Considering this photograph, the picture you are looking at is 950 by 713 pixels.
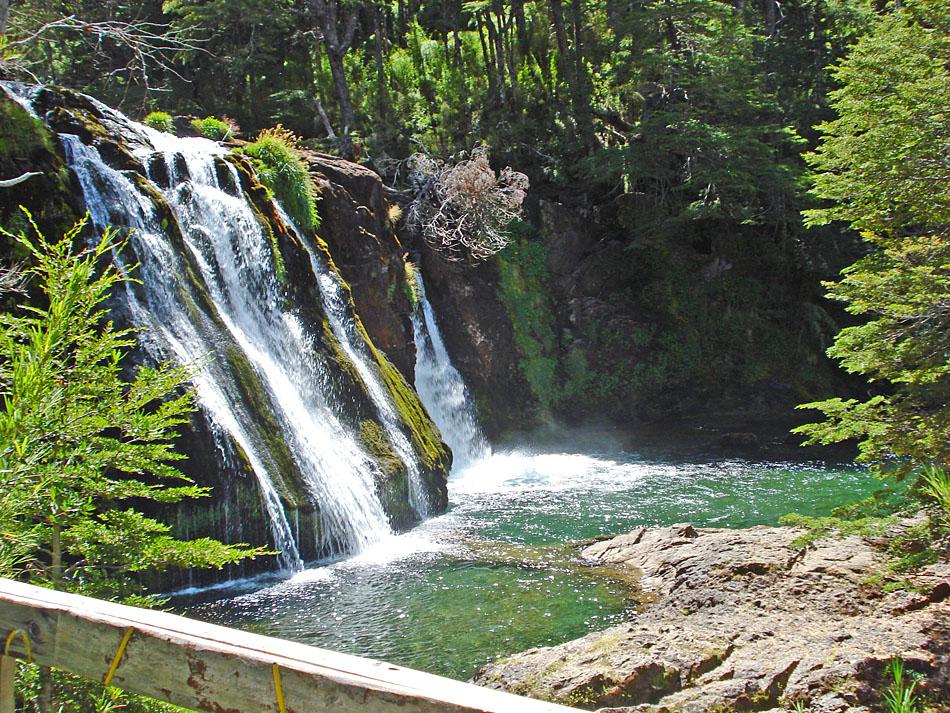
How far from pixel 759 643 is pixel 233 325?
765 centimetres

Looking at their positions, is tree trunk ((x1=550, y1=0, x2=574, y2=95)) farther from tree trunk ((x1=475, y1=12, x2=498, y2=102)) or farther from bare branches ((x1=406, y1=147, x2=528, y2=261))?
bare branches ((x1=406, y1=147, x2=528, y2=261))

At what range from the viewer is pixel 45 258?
3.46 meters

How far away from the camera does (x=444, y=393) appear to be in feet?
54.7

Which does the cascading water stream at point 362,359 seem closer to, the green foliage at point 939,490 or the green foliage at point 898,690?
the green foliage at point 939,490

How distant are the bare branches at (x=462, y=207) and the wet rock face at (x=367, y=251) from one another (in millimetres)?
1952

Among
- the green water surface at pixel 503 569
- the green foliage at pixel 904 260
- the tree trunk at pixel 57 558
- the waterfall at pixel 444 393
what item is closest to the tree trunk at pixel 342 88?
the waterfall at pixel 444 393

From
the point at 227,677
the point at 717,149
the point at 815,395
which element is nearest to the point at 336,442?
the point at 227,677

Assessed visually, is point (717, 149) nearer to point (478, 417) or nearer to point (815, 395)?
point (815, 395)

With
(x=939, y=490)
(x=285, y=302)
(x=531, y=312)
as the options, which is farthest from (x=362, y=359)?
(x=939, y=490)

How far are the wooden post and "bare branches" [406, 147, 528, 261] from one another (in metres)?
15.2

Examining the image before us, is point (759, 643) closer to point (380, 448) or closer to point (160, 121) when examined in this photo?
point (380, 448)

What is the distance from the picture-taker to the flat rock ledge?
4.77 m

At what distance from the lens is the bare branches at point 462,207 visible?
1755 cm

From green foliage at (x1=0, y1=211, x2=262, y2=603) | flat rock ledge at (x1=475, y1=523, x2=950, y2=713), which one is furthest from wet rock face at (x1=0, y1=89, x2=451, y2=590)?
green foliage at (x1=0, y1=211, x2=262, y2=603)
